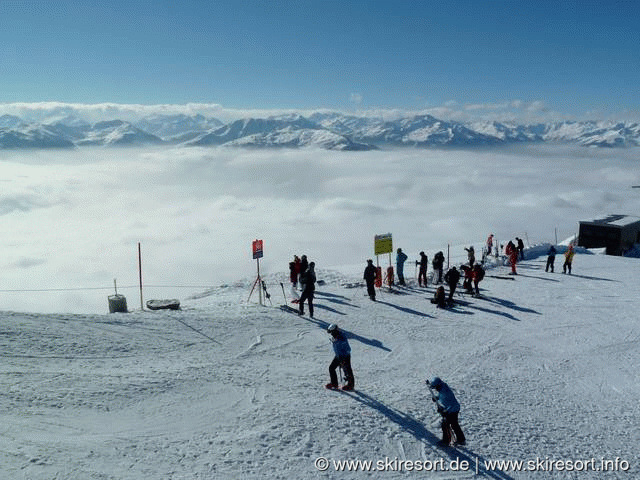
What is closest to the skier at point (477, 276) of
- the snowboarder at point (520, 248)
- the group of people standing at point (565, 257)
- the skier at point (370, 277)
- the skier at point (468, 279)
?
the skier at point (468, 279)

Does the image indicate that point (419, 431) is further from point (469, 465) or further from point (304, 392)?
point (304, 392)

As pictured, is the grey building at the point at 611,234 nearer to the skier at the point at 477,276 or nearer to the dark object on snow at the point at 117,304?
the skier at the point at 477,276

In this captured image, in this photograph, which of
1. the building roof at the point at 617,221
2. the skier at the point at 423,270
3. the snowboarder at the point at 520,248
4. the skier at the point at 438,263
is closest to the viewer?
the skier at the point at 423,270

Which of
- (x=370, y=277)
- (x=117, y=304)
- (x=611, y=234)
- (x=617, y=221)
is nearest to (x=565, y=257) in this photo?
(x=370, y=277)

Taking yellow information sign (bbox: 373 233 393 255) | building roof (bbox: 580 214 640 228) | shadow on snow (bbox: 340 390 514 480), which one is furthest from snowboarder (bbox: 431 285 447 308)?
building roof (bbox: 580 214 640 228)

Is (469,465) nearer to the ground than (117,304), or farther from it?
nearer to the ground

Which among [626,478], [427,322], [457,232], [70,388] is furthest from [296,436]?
[457,232]

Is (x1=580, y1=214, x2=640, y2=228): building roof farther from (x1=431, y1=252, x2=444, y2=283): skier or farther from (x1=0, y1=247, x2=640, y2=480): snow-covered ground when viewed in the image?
(x1=0, y1=247, x2=640, y2=480): snow-covered ground
